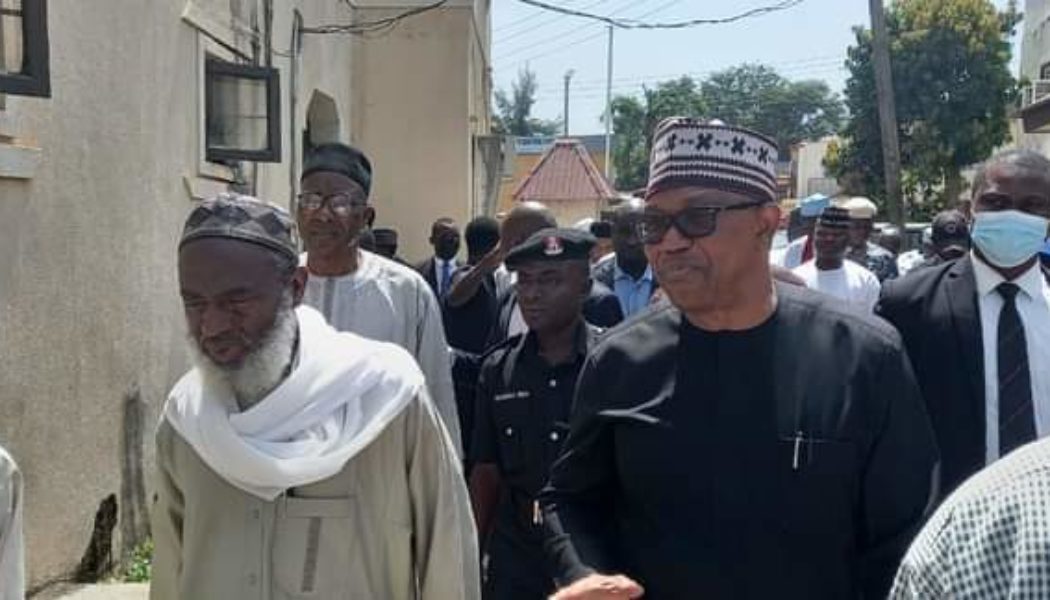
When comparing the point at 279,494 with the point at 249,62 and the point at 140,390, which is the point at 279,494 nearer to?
the point at 140,390

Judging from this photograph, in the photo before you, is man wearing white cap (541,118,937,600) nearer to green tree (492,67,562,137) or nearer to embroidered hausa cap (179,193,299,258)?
embroidered hausa cap (179,193,299,258)

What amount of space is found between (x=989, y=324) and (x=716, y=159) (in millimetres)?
1615

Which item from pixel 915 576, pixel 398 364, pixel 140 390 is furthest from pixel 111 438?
pixel 915 576

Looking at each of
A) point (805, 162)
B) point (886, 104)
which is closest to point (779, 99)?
point (805, 162)

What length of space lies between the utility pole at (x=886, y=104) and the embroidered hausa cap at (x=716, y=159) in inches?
742

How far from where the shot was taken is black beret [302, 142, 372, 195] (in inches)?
181

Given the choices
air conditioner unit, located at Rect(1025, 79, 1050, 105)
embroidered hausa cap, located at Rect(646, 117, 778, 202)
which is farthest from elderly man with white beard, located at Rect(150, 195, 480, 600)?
air conditioner unit, located at Rect(1025, 79, 1050, 105)

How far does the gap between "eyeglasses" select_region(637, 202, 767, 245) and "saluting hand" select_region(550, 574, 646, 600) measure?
686 mm

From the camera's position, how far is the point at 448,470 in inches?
119

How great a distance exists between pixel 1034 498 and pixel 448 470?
1921mm

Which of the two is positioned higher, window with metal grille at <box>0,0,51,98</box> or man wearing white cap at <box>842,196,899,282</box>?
window with metal grille at <box>0,0,51,98</box>

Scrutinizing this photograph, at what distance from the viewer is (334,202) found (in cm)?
458

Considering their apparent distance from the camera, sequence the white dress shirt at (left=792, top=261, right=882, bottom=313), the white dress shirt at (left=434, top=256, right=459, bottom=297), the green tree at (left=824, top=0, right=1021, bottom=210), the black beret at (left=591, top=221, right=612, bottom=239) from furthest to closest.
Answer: the green tree at (left=824, top=0, right=1021, bottom=210) < the black beret at (left=591, top=221, right=612, bottom=239) < the white dress shirt at (left=434, top=256, right=459, bottom=297) < the white dress shirt at (left=792, top=261, right=882, bottom=313)

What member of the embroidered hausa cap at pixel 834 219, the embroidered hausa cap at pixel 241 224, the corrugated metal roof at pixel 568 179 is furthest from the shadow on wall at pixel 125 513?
the corrugated metal roof at pixel 568 179
